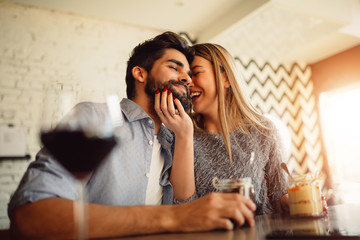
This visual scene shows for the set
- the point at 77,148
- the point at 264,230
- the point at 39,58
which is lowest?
the point at 264,230

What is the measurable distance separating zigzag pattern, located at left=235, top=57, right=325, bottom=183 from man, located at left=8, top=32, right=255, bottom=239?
3.04 metres

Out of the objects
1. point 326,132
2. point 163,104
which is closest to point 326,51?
point 326,132

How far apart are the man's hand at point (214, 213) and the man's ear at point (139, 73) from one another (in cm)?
98

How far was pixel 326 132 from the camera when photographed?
485 centimetres

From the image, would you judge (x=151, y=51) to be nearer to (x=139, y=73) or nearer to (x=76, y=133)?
(x=139, y=73)

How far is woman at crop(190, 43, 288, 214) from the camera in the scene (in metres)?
1.47

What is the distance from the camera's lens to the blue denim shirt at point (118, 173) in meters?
0.77

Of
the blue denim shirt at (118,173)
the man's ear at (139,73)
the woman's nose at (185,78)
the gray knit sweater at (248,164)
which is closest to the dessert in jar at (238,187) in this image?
the blue denim shirt at (118,173)

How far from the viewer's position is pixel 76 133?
1.94ft

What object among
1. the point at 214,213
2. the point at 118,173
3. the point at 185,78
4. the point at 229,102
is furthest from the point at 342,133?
the point at 214,213

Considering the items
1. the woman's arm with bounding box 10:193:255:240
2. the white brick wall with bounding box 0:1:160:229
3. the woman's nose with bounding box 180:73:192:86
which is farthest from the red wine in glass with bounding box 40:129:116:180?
the white brick wall with bounding box 0:1:160:229

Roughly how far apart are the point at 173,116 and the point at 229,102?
2.09 ft

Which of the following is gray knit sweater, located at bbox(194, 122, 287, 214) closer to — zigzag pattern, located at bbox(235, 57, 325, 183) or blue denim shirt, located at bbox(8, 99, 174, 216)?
blue denim shirt, located at bbox(8, 99, 174, 216)

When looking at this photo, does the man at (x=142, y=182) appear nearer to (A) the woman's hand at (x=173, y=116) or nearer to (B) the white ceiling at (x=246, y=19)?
(A) the woman's hand at (x=173, y=116)
